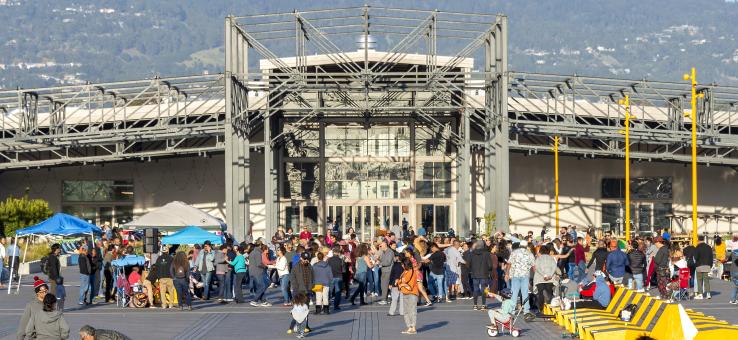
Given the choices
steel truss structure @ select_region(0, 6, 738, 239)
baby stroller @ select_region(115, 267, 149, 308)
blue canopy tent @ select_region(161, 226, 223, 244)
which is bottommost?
baby stroller @ select_region(115, 267, 149, 308)

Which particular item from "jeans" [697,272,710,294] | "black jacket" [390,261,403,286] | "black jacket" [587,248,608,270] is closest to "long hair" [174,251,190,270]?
"black jacket" [390,261,403,286]

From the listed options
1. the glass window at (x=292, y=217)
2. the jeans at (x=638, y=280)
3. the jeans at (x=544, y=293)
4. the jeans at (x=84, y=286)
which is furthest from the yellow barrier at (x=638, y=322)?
the glass window at (x=292, y=217)

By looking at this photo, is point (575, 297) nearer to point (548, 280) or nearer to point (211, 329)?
point (548, 280)

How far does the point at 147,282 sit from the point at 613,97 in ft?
109

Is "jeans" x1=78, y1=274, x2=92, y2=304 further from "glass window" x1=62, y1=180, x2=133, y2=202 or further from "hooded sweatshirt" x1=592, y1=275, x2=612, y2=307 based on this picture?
"glass window" x1=62, y1=180, x2=133, y2=202

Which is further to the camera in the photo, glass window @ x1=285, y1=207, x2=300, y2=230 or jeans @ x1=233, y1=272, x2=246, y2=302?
glass window @ x1=285, y1=207, x2=300, y2=230

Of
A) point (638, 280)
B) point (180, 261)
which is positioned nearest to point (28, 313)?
point (180, 261)

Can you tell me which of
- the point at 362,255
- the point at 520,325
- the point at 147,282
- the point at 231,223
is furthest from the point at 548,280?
the point at 231,223

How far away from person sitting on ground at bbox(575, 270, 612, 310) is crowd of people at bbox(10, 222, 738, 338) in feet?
0.10

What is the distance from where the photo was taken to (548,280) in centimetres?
2616

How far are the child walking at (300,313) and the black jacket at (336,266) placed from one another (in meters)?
5.50

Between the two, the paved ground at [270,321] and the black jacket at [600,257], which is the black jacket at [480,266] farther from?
the black jacket at [600,257]

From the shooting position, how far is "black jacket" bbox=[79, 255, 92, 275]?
96.1ft

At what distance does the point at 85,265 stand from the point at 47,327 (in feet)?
44.5
